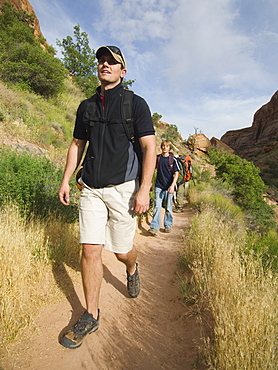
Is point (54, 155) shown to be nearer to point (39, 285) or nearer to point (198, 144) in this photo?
point (39, 285)

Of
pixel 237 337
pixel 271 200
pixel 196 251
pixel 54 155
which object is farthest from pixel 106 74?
pixel 271 200

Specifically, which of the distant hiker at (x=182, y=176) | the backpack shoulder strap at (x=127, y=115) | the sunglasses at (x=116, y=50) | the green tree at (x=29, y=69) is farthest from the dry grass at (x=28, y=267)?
the green tree at (x=29, y=69)

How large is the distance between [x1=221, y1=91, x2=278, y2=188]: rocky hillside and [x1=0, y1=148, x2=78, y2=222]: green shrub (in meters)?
49.0

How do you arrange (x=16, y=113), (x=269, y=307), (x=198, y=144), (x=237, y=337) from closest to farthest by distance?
(x=237, y=337) < (x=269, y=307) < (x=16, y=113) < (x=198, y=144)

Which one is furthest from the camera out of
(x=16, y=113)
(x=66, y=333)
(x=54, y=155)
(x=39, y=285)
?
(x=16, y=113)

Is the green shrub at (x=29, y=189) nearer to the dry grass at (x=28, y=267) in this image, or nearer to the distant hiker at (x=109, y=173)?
the dry grass at (x=28, y=267)

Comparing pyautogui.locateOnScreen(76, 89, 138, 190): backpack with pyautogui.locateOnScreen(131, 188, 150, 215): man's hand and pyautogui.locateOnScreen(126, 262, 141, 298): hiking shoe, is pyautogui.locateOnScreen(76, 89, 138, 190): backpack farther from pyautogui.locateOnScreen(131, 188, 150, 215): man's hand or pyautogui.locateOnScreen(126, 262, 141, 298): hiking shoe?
pyautogui.locateOnScreen(126, 262, 141, 298): hiking shoe

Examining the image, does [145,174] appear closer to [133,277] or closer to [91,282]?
[91,282]

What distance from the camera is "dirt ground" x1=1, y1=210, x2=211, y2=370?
171 centimetres

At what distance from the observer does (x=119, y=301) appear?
251 cm

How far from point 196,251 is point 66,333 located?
2.03 metres

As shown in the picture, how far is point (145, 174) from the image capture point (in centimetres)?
194

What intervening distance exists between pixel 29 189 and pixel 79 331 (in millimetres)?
2160

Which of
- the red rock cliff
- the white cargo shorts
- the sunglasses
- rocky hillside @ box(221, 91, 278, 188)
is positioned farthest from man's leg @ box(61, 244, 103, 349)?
the red rock cliff
